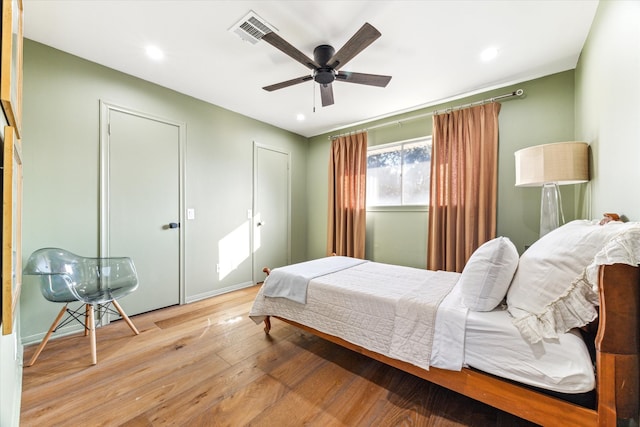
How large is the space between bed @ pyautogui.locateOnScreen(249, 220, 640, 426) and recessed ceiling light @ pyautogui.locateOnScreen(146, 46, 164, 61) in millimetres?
2699

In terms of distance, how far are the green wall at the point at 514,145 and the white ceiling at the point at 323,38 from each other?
0.69ft

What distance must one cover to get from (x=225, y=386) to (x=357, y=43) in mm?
2524

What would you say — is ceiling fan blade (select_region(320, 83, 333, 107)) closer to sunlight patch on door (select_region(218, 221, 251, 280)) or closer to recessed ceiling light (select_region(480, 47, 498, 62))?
recessed ceiling light (select_region(480, 47, 498, 62))

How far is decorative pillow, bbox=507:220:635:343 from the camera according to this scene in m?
1.09

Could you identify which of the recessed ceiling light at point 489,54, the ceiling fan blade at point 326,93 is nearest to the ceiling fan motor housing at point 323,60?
the ceiling fan blade at point 326,93

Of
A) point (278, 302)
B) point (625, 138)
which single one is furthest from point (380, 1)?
point (278, 302)

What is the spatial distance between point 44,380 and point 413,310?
252 cm

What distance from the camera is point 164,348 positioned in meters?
2.12

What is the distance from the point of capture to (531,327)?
116 cm

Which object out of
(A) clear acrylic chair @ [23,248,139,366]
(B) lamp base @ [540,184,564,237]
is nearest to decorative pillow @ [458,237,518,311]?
(B) lamp base @ [540,184,564,237]

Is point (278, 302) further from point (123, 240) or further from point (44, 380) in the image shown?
point (123, 240)

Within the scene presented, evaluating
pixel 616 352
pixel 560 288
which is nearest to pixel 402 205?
pixel 560 288

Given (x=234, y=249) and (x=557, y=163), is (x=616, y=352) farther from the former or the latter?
(x=234, y=249)

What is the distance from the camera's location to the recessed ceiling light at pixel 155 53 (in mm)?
2264
